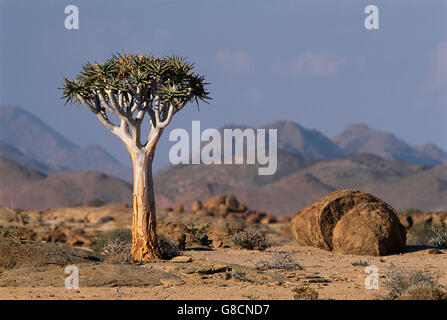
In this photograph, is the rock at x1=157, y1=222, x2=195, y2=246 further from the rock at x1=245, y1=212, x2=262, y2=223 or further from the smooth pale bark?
the rock at x1=245, y1=212, x2=262, y2=223

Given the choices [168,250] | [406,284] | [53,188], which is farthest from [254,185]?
[406,284]

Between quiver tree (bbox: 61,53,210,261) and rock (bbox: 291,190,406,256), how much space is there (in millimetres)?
7374

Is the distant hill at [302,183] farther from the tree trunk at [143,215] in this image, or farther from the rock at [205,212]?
the tree trunk at [143,215]

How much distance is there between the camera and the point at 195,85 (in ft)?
62.3

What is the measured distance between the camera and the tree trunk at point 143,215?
18.1 m

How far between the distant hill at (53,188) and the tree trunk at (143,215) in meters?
89.3

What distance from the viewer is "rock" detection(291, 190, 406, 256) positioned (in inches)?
862

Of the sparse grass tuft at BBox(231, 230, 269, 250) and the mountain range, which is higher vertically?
the mountain range

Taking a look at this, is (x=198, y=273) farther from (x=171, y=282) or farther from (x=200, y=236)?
(x=200, y=236)

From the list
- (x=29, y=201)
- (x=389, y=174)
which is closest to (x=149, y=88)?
(x=29, y=201)

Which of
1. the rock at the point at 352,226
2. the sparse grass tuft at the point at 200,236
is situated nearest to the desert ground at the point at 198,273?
the rock at the point at 352,226

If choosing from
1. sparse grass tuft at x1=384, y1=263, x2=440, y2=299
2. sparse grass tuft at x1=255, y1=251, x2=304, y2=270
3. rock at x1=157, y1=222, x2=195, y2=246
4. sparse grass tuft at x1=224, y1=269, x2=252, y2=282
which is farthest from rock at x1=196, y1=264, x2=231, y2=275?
rock at x1=157, y1=222, x2=195, y2=246
